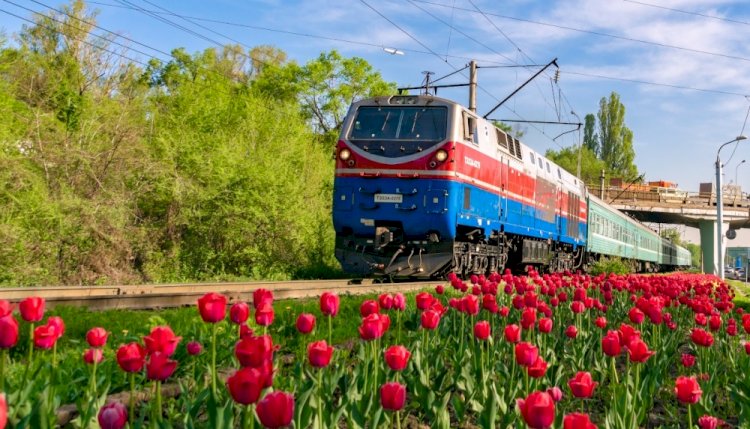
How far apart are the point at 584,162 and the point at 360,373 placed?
3454 inches

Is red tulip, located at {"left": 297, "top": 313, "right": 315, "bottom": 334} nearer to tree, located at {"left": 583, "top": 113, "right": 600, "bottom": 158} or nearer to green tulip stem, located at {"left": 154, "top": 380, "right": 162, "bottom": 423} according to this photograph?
green tulip stem, located at {"left": 154, "top": 380, "right": 162, "bottom": 423}

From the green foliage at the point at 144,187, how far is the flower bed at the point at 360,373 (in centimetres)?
811

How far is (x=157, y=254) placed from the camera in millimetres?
16562

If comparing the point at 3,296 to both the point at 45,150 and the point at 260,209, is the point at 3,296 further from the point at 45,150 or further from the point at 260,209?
the point at 260,209

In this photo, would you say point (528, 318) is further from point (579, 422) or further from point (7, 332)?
point (7, 332)

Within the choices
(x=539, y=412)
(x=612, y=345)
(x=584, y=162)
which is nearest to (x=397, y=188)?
(x=612, y=345)

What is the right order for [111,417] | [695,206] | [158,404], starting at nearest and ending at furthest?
[111,417]
[158,404]
[695,206]

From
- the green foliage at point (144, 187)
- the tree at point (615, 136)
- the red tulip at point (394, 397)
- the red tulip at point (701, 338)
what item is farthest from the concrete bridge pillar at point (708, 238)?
the red tulip at point (394, 397)

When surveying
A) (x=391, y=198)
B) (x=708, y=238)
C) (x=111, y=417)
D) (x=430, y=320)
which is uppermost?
(x=708, y=238)

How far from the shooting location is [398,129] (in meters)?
13.6

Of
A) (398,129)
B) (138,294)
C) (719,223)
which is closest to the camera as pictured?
(138,294)

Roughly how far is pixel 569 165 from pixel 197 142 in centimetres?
7913

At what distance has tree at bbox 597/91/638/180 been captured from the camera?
3543 inches

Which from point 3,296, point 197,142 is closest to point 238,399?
point 3,296
